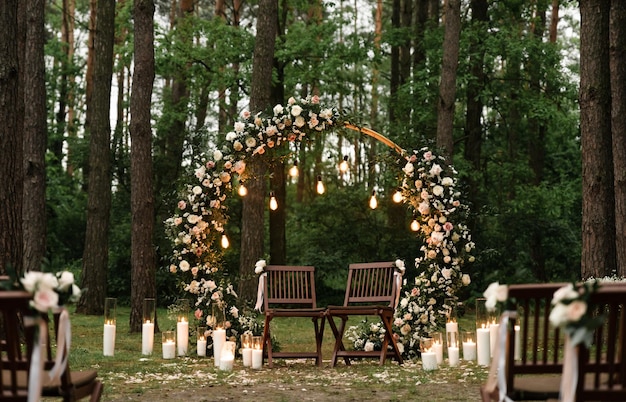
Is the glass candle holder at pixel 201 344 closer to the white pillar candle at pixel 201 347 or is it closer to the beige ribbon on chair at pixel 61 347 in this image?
the white pillar candle at pixel 201 347

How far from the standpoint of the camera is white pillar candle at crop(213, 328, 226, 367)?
11.6 metres

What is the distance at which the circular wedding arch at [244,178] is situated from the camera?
41.3ft

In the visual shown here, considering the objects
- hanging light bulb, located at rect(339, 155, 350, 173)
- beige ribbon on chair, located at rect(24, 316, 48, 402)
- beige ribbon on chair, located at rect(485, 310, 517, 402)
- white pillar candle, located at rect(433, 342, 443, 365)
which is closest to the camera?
beige ribbon on chair, located at rect(24, 316, 48, 402)

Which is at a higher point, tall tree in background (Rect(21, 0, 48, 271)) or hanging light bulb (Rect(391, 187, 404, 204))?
tall tree in background (Rect(21, 0, 48, 271))

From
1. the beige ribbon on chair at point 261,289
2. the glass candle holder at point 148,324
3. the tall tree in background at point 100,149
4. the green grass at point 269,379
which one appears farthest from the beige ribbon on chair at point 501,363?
the tall tree in background at point 100,149

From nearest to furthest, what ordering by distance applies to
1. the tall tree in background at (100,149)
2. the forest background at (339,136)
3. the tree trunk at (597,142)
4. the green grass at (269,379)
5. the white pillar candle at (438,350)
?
the green grass at (269,379) < the white pillar candle at (438,350) < the tree trunk at (597,142) < the forest background at (339,136) < the tall tree in background at (100,149)

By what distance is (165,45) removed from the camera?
2214cm

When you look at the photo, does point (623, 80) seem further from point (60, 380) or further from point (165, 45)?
point (165, 45)

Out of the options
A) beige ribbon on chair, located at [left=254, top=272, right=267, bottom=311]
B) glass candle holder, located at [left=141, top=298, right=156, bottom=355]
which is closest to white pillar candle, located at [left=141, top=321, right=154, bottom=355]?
glass candle holder, located at [left=141, top=298, right=156, bottom=355]

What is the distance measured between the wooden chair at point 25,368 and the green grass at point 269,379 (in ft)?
10.8

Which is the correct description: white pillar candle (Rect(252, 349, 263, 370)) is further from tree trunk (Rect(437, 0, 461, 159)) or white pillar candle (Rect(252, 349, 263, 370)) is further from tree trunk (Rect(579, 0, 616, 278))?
tree trunk (Rect(437, 0, 461, 159))

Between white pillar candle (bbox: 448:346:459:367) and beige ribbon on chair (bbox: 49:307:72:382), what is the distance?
6.57 metres

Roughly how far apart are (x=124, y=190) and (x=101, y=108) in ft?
17.9

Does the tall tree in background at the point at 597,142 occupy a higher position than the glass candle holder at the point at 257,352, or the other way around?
the tall tree in background at the point at 597,142
